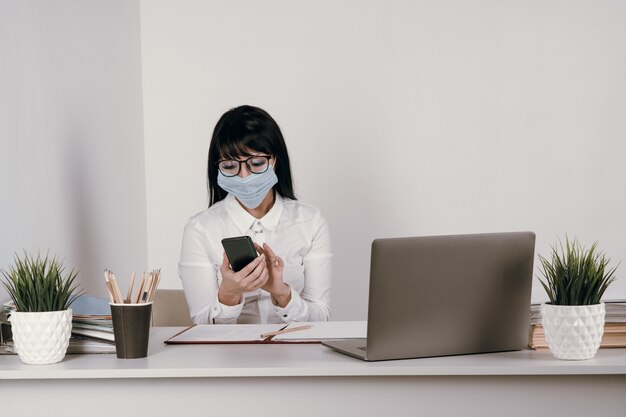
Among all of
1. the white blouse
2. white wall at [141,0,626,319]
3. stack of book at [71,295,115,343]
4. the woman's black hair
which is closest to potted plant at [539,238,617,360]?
stack of book at [71,295,115,343]

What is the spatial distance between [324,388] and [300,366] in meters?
0.07

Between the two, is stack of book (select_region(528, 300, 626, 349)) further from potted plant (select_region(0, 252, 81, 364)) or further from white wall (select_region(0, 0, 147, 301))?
white wall (select_region(0, 0, 147, 301))

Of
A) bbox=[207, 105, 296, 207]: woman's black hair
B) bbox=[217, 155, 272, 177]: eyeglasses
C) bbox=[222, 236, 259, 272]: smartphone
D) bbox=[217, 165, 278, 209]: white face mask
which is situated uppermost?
bbox=[207, 105, 296, 207]: woman's black hair

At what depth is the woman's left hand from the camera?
231 centimetres

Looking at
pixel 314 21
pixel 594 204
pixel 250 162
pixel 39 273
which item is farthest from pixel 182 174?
pixel 39 273

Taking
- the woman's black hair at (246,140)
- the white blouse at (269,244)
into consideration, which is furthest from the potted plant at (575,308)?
the woman's black hair at (246,140)

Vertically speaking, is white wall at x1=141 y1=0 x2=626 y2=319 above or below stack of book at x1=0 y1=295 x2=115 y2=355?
above

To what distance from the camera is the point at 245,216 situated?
278 centimetres

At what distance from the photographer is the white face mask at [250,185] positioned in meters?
2.63

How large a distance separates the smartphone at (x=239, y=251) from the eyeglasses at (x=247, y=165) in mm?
496

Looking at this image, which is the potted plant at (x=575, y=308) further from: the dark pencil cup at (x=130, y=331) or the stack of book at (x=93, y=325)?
the stack of book at (x=93, y=325)

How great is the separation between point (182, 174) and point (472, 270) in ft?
9.14

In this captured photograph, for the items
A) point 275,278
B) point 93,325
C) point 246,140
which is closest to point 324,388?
point 93,325

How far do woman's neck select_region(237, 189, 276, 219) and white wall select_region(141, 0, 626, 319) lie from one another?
53.3 inches
